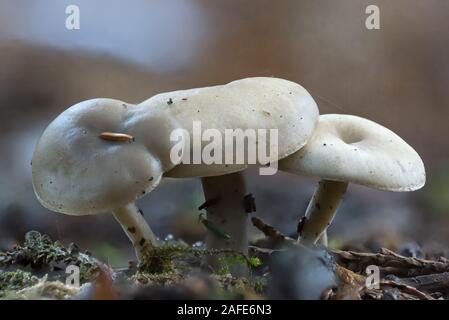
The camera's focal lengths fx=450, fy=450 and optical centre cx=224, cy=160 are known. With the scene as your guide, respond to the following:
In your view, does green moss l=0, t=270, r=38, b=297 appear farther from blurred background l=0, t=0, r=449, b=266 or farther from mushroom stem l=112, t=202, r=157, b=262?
blurred background l=0, t=0, r=449, b=266

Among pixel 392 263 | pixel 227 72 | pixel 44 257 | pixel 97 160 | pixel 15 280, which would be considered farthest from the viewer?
pixel 227 72

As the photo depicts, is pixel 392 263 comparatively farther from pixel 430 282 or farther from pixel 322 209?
pixel 322 209

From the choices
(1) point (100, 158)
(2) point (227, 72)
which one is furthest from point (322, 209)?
(2) point (227, 72)

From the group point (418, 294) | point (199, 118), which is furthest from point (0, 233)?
point (418, 294)

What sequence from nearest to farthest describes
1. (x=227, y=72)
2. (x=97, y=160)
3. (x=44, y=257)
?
(x=97, y=160) → (x=44, y=257) → (x=227, y=72)

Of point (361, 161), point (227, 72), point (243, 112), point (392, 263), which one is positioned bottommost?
point (392, 263)

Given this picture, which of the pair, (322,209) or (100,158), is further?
(322,209)
